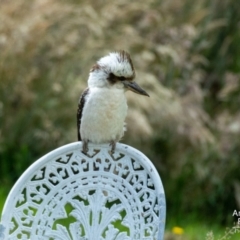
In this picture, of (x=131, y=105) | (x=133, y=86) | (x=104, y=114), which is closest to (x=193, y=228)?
(x=131, y=105)

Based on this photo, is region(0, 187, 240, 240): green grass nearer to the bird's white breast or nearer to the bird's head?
the bird's white breast

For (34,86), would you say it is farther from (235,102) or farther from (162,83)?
(235,102)

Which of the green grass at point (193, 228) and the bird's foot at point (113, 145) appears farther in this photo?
the green grass at point (193, 228)

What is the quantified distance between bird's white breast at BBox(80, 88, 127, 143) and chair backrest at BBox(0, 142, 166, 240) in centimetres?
26

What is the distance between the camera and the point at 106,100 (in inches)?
130

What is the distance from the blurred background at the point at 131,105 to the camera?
18.7 feet

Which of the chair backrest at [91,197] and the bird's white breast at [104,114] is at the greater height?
the bird's white breast at [104,114]

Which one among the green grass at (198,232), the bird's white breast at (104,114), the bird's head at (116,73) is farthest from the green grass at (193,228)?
the bird's head at (116,73)

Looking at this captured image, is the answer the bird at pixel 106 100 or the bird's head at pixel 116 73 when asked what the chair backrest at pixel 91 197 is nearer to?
the bird at pixel 106 100

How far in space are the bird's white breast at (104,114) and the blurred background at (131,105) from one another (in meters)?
2.06

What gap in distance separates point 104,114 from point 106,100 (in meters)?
0.06

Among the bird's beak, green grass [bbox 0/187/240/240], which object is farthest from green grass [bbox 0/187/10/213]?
the bird's beak

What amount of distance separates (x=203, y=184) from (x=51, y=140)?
1198 mm

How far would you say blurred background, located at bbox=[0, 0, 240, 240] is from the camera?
5.70 metres
